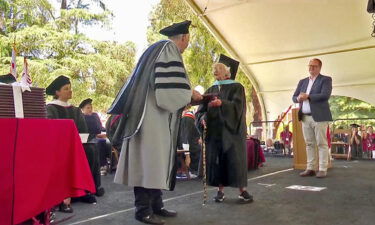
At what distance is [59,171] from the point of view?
93.2 inches

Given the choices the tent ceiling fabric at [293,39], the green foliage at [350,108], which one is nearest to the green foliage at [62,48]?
the tent ceiling fabric at [293,39]

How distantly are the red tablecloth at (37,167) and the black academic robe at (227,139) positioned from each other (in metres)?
1.45

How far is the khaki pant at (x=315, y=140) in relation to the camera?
16.7 ft

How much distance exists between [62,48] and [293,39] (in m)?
7.09

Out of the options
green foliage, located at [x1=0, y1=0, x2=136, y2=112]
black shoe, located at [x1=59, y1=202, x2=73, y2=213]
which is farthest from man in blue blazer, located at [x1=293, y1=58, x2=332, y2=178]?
green foliage, located at [x1=0, y1=0, x2=136, y2=112]

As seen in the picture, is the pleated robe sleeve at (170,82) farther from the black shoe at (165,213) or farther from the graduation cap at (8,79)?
the graduation cap at (8,79)

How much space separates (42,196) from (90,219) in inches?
35.0

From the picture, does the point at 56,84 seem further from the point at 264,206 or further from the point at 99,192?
the point at 264,206

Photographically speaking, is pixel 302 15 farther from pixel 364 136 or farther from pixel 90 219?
pixel 90 219

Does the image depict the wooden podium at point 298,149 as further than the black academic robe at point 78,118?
Yes

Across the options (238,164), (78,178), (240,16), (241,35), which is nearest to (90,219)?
(78,178)

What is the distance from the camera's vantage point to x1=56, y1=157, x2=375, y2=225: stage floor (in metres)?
2.86

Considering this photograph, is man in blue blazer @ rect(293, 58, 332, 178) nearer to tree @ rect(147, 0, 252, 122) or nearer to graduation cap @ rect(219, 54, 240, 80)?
graduation cap @ rect(219, 54, 240, 80)

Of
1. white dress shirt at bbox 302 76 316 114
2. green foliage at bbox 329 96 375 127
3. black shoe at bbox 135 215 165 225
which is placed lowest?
black shoe at bbox 135 215 165 225
